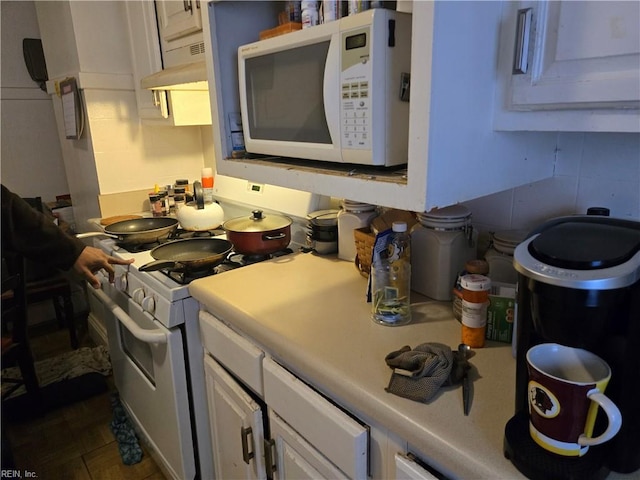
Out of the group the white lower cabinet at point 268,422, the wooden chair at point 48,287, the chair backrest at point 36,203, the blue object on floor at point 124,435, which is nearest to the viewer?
the white lower cabinet at point 268,422

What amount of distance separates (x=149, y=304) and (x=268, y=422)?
1.75 ft

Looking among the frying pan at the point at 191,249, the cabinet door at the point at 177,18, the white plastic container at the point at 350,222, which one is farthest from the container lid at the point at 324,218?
the cabinet door at the point at 177,18

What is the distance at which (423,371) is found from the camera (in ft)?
2.51

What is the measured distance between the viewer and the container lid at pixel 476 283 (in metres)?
0.87

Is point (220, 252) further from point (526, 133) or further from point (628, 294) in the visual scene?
point (628, 294)

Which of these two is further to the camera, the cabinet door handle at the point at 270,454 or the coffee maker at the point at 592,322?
the cabinet door handle at the point at 270,454

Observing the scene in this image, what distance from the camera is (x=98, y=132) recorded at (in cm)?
207

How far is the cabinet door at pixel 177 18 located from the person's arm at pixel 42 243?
812 mm

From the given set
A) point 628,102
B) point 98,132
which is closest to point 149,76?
point 98,132

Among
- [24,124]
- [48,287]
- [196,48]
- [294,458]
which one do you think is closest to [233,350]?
[294,458]

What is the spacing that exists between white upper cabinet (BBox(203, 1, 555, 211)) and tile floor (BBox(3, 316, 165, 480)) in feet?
4.86

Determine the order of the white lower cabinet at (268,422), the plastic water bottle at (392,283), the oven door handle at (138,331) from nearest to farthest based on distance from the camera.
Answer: the white lower cabinet at (268,422) → the plastic water bottle at (392,283) → the oven door handle at (138,331)

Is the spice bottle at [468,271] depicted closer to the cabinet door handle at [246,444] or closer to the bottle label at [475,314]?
the bottle label at [475,314]

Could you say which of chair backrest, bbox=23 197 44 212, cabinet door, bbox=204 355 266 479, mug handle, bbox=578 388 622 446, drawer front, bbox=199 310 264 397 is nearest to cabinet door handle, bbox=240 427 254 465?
cabinet door, bbox=204 355 266 479
